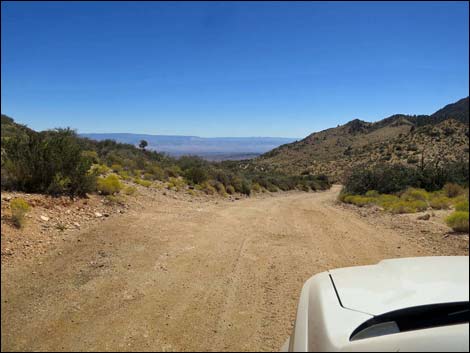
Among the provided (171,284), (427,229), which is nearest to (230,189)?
(427,229)

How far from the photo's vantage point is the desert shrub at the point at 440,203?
10.1 metres

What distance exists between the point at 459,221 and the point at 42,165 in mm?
8881

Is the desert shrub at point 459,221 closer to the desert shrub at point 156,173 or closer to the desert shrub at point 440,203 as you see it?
the desert shrub at point 440,203

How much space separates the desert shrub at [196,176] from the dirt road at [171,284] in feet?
41.6

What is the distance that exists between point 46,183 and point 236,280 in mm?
6367

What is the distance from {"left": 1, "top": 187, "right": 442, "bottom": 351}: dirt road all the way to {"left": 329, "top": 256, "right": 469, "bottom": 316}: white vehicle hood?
2.55 ft

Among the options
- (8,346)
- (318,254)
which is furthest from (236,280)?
(8,346)

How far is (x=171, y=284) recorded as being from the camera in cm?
454

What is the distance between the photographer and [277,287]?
487cm

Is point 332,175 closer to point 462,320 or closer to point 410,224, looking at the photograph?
point 410,224

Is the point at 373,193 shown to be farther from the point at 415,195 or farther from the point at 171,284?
the point at 171,284

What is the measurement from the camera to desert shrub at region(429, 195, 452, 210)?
10.1 metres

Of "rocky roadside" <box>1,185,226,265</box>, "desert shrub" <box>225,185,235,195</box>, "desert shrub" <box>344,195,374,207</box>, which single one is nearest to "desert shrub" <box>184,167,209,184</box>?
"desert shrub" <box>225,185,235,195</box>

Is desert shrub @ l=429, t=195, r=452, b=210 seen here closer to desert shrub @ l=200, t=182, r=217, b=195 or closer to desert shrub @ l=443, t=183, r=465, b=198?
desert shrub @ l=443, t=183, r=465, b=198
